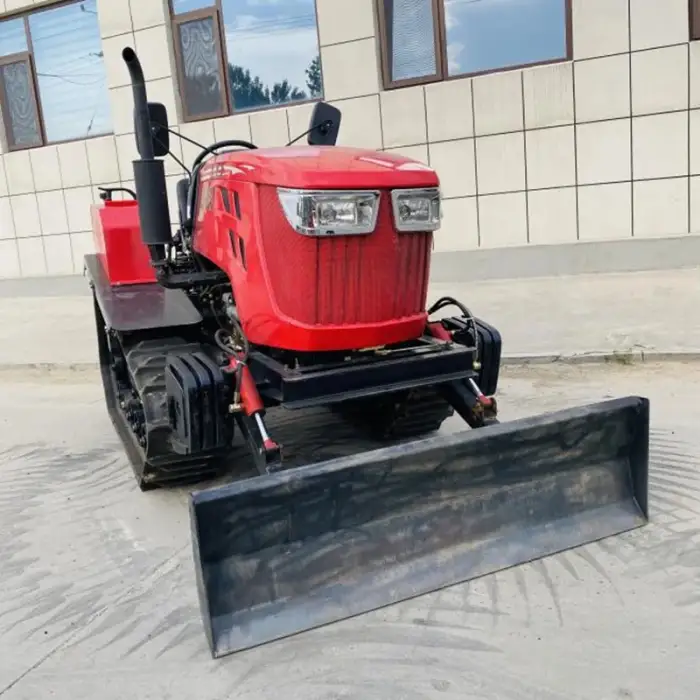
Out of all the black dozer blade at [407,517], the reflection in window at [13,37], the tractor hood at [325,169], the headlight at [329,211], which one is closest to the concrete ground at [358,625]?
the black dozer blade at [407,517]

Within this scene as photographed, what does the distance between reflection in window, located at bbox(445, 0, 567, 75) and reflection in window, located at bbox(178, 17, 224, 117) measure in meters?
2.87

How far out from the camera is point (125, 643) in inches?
99.1

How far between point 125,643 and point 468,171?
278 inches

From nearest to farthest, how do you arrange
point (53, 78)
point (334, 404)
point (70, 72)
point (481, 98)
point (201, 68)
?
point (334, 404)
point (481, 98)
point (201, 68)
point (70, 72)
point (53, 78)

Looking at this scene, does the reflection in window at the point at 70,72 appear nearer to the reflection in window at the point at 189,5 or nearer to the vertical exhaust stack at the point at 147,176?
the reflection in window at the point at 189,5

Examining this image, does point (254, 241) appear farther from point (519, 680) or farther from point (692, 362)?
point (692, 362)

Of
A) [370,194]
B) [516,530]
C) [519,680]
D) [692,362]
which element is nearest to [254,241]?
[370,194]

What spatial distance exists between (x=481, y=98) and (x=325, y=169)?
6.00m

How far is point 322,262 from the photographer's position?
2990mm

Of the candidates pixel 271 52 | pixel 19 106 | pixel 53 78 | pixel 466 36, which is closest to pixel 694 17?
pixel 466 36

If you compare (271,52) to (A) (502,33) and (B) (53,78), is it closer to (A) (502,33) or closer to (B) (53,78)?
(A) (502,33)

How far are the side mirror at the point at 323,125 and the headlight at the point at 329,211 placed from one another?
119 cm

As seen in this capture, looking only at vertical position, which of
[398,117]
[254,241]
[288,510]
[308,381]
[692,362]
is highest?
[398,117]

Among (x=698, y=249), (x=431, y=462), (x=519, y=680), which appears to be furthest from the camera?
(x=698, y=249)
